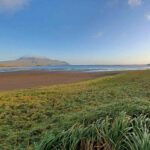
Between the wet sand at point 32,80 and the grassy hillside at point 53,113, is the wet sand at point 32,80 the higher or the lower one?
the lower one

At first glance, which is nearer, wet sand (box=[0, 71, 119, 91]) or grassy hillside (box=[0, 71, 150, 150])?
grassy hillside (box=[0, 71, 150, 150])

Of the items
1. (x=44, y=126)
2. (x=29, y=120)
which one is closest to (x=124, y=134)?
(x=44, y=126)

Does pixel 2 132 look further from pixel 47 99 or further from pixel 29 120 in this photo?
pixel 47 99

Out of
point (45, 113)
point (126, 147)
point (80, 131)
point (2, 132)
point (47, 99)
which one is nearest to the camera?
point (126, 147)

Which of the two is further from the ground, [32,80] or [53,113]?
[53,113]

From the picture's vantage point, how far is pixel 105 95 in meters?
8.72

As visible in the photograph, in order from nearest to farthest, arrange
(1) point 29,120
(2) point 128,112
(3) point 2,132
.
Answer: (2) point 128,112 < (3) point 2,132 < (1) point 29,120

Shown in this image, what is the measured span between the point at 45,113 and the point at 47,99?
1.82 m

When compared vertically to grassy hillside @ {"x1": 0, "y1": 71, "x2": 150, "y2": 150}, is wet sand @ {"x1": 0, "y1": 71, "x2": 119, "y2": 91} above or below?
below

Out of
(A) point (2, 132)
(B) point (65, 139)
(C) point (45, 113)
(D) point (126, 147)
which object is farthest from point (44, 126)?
(D) point (126, 147)

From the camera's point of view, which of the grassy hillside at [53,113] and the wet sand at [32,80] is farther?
the wet sand at [32,80]

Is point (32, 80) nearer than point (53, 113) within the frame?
No

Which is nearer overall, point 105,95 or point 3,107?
point 3,107

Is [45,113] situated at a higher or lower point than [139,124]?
lower
